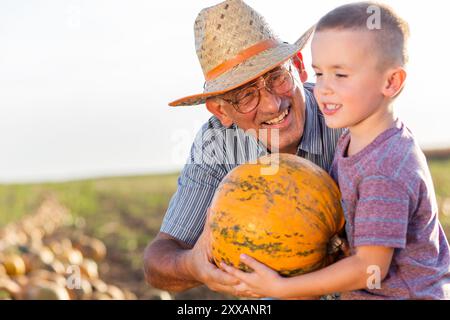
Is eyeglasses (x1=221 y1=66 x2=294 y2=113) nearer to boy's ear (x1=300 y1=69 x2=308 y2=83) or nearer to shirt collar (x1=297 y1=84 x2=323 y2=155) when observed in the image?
shirt collar (x1=297 y1=84 x2=323 y2=155)

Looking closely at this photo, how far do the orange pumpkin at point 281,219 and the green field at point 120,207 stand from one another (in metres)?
3.54

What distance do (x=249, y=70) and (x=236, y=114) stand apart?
0.32 metres

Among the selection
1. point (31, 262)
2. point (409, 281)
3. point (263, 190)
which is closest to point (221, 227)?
point (263, 190)

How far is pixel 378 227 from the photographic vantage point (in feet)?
10.5

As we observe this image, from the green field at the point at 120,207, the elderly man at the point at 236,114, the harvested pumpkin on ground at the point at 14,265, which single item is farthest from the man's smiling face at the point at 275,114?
the harvested pumpkin on ground at the point at 14,265

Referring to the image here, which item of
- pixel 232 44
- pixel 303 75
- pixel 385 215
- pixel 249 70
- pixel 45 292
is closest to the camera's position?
pixel 385 215

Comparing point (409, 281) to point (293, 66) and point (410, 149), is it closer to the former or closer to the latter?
point (410, 149)

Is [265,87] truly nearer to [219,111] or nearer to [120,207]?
[219,111]

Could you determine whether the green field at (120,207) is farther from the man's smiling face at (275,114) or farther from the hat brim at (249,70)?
the hat brim at (249,70)

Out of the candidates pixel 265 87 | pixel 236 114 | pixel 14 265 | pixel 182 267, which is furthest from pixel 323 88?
pixel 14 265

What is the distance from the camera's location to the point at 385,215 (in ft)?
10.5

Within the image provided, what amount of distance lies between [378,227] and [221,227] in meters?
0.79

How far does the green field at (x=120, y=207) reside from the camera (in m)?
8.59
